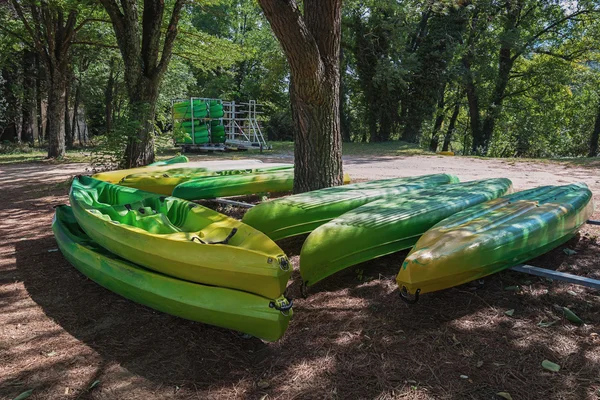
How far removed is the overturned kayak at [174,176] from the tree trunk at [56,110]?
808 centimetres

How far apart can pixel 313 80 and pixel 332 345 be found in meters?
2.95

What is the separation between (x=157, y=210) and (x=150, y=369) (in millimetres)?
2125

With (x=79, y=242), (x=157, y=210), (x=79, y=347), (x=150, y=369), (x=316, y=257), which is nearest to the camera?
(x=150, y=369)

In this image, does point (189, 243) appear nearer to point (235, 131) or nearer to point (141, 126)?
point (141, 126)

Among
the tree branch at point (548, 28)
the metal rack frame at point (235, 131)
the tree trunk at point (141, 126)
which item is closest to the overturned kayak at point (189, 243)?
the tree trunk at point (141, 126)

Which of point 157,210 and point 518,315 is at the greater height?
point 157,210

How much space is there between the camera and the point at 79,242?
4.04 meters

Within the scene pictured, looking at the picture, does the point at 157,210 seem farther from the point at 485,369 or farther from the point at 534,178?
the point at 534,178

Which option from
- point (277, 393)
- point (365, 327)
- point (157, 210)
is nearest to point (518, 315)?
point (365, 327)

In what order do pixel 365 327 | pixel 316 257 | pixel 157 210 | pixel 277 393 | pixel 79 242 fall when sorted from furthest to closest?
pixel 157 210, pixel 79 242, pixel 316 257, pixel 365 327, pixel 277 393

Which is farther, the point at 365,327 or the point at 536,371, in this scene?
the point at 365,327

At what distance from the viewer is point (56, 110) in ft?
42.5

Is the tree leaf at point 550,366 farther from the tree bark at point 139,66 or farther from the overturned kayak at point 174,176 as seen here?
the tree bark at point 139,66

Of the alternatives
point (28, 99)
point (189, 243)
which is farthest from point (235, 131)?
point (189, 243)
